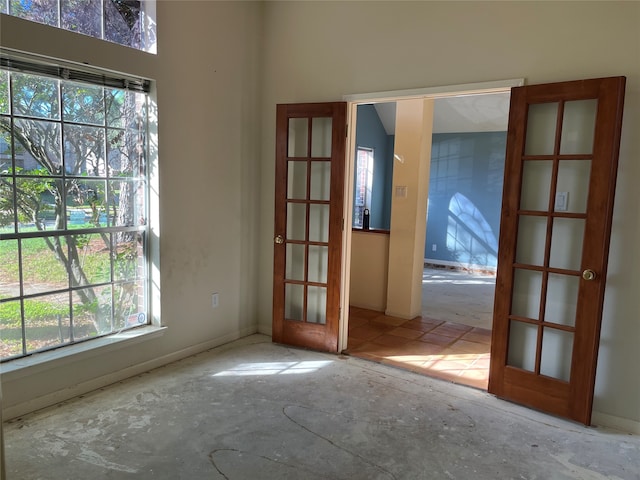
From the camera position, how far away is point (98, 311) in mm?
3201

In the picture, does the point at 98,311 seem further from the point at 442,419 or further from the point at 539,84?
the point at 539,84

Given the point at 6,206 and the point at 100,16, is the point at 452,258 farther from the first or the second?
the point at 6,206

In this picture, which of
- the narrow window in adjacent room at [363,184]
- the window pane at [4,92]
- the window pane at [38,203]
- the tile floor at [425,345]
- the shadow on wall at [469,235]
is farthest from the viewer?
the narrow window in adjacent room at [363,184]

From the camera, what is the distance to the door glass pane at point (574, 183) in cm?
278

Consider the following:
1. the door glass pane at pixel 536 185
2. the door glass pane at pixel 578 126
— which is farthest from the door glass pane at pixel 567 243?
the door glass pane at pixel 578 126

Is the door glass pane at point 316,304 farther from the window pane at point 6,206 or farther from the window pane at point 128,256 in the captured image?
the window pane at point 6,206

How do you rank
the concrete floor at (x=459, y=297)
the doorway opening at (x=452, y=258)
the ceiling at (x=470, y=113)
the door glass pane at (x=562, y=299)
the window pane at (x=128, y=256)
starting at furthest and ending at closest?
the ceiling at (x=470, y=113)
the concrete floor at (x=459, y=297)
the doorway opening at (x=452, y=258)
the window pane at (x=128, y=256)
the door glass pane at (x=562, y=299)

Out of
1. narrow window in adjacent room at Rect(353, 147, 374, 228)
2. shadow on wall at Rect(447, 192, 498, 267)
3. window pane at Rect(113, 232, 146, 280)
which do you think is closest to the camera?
Result: window pane at Rect(113, 232, 146, 280)

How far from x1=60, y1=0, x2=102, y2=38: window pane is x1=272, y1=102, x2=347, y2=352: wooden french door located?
4.89ft

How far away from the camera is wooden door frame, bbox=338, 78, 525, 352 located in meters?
3.17

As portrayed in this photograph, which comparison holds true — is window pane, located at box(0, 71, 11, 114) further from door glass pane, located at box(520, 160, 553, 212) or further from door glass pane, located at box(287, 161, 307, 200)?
door glass pane, located at box(520, 160, 553, 212)

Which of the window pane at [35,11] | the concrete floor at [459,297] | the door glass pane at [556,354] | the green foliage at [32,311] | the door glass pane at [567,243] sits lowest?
the concrete floor at [459,297]

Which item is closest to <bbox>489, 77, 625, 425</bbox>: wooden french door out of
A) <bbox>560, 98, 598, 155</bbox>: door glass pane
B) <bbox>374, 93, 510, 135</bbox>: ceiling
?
<bbox>560, 98, 598, 155</bbox>: door glass pane

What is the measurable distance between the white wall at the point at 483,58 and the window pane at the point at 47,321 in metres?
1.86
